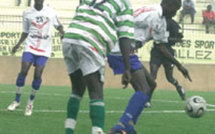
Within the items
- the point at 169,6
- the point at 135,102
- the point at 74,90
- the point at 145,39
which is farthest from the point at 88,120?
the point at 74,90

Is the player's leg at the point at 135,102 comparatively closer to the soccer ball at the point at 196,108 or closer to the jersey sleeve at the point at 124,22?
the jersey sleeve at the point at 124,22

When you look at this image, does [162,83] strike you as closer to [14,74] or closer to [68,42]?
[14,74]

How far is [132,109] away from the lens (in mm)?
8422

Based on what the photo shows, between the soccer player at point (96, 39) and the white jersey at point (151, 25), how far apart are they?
267 centimetres

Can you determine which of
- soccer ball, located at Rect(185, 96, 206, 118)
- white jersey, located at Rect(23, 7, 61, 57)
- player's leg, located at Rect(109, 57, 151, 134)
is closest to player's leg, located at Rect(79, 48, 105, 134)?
player's leg, located at Rect(109, 57, 151, 134)

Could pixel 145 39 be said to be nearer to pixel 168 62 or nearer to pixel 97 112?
pixel 97 112

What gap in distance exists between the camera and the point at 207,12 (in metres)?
27.7

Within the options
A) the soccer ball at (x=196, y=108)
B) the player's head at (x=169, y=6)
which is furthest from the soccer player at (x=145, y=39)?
the soccer ball at (x=196, y=108)

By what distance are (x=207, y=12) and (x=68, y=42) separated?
21249 mm

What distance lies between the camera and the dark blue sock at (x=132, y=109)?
27.1 ft

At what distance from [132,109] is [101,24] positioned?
179cm

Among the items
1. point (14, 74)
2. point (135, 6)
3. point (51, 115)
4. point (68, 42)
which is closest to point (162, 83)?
point (14, 74)

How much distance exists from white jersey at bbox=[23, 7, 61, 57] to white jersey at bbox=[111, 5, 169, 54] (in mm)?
3073

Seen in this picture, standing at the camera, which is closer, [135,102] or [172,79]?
[135,102]
